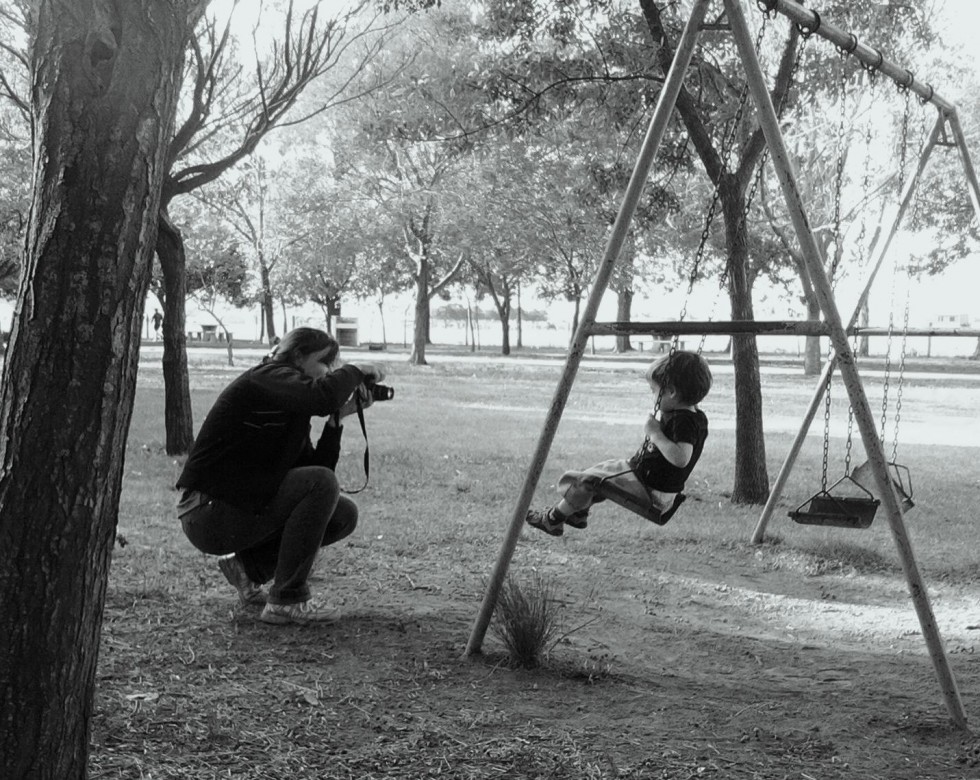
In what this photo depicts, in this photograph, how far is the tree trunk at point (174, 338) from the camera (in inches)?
382

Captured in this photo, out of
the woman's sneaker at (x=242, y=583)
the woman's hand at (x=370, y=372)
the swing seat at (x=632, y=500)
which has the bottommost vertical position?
the woman's sneaker at (x=242, y=583)

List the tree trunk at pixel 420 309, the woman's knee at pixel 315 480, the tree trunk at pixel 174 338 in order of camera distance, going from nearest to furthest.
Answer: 1. the woman's knee at pixel 315 480
2. the tree trunk at pixel 174 338
3. the tree trunk at pixel 420 309

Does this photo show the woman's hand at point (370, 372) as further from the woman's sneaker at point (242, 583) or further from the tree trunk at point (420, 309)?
the tree trunk at point (420, 309)

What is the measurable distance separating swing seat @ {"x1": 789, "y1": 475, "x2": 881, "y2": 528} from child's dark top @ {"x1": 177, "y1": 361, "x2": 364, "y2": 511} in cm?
232

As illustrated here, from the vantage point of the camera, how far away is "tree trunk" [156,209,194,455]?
9.70 metres

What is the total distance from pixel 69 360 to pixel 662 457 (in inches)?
120

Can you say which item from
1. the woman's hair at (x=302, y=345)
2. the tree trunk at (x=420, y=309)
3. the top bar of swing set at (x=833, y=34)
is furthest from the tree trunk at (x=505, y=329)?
the woman's hair at (x=302, y=345)

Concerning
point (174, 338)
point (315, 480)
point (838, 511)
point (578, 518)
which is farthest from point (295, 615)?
point (174, 338)

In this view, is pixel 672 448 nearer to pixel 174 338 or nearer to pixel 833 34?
pixel 833 34

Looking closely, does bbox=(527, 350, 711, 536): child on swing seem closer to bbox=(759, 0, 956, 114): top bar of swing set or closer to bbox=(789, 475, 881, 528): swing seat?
bbox=(789, 475, 881, 528): swing seat

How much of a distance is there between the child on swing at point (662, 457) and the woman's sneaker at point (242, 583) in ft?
4.41

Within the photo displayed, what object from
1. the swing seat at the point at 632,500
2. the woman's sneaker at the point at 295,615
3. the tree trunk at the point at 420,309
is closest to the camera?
the woman's sneaker at the point at 295,615

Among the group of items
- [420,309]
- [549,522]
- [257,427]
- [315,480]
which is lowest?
[549,522]

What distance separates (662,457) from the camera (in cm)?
490
